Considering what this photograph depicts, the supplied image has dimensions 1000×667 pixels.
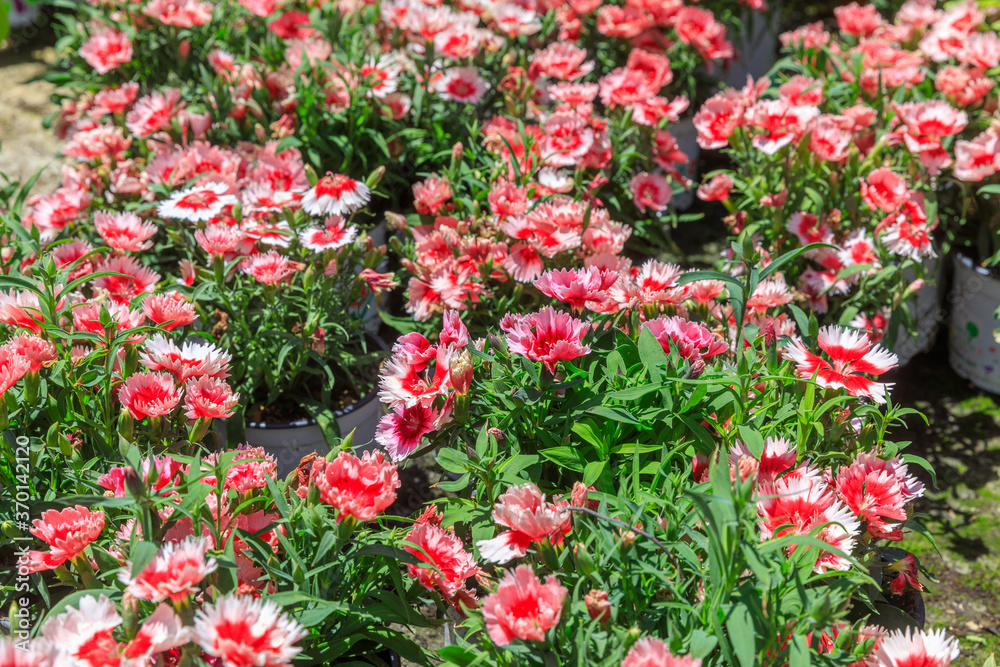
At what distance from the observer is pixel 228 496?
1.37m

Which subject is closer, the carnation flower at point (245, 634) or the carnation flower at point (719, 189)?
the carnation flower at point (245, 634)

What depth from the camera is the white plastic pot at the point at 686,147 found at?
10.2 feet

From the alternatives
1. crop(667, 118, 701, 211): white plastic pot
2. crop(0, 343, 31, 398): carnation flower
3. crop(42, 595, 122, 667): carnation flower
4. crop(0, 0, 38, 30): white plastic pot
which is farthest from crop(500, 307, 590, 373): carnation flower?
crop(0, 0, 38, 30): white plastic pot

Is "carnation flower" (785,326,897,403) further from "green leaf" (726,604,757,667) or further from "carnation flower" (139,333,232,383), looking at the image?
"carnation flower" (139,333,232,383)

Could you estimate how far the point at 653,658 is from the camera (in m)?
1.09

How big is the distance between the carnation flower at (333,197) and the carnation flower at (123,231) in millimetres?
362

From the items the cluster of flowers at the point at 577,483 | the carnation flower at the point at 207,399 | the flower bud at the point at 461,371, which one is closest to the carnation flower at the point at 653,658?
the cluster of flowers at the point at 577,483

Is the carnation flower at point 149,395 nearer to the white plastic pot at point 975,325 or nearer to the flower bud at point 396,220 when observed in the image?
the flower bud at point 396,220

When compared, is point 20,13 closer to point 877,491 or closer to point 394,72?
point 394,72

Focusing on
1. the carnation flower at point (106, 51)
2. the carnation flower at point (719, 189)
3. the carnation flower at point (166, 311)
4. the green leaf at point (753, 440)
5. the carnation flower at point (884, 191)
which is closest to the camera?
the green leaf at point (753, 440)

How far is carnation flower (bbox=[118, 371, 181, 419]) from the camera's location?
1.44m

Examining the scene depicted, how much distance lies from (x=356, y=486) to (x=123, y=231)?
1.02 m

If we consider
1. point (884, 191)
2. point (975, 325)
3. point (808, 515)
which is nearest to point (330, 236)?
point (808, 515)

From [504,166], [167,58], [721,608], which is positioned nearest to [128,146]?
[167,58]
